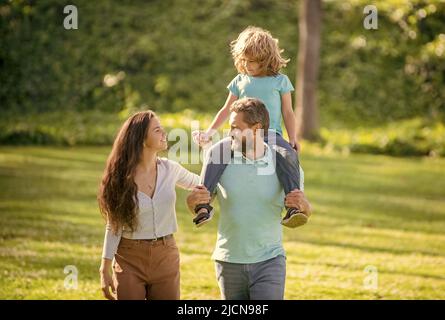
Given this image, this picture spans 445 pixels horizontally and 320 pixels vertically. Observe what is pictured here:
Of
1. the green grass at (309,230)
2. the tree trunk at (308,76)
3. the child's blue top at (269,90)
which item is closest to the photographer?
the child's blue top at (269,90)

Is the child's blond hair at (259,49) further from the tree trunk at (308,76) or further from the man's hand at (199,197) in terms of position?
the tree trunk at (308,76)

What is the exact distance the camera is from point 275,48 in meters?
4.81

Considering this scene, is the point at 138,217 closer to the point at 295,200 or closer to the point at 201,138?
the point at 201,138

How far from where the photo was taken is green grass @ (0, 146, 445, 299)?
296 inches

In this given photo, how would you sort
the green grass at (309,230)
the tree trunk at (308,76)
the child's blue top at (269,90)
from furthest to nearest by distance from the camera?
1. the tree trunk at (308,76)
2. the green grass at (309,230)
3. the child's blue top at (269,90)

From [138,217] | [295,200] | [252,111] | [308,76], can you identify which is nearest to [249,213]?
[295,200]

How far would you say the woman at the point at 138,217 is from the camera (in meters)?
4.43

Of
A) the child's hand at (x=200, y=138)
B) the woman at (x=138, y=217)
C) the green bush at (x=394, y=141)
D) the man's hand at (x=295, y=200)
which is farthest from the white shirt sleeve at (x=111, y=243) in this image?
the green bush at (x=394, y=141)

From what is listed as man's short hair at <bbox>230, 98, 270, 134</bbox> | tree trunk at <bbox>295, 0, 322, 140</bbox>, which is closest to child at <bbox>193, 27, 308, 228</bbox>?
man's short hair at <bbox>230, 98, 270, 134</bbox>

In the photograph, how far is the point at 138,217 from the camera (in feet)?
14.6

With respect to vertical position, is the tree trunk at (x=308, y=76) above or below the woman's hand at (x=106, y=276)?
above

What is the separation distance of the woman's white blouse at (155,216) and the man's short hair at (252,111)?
23.6 inches
